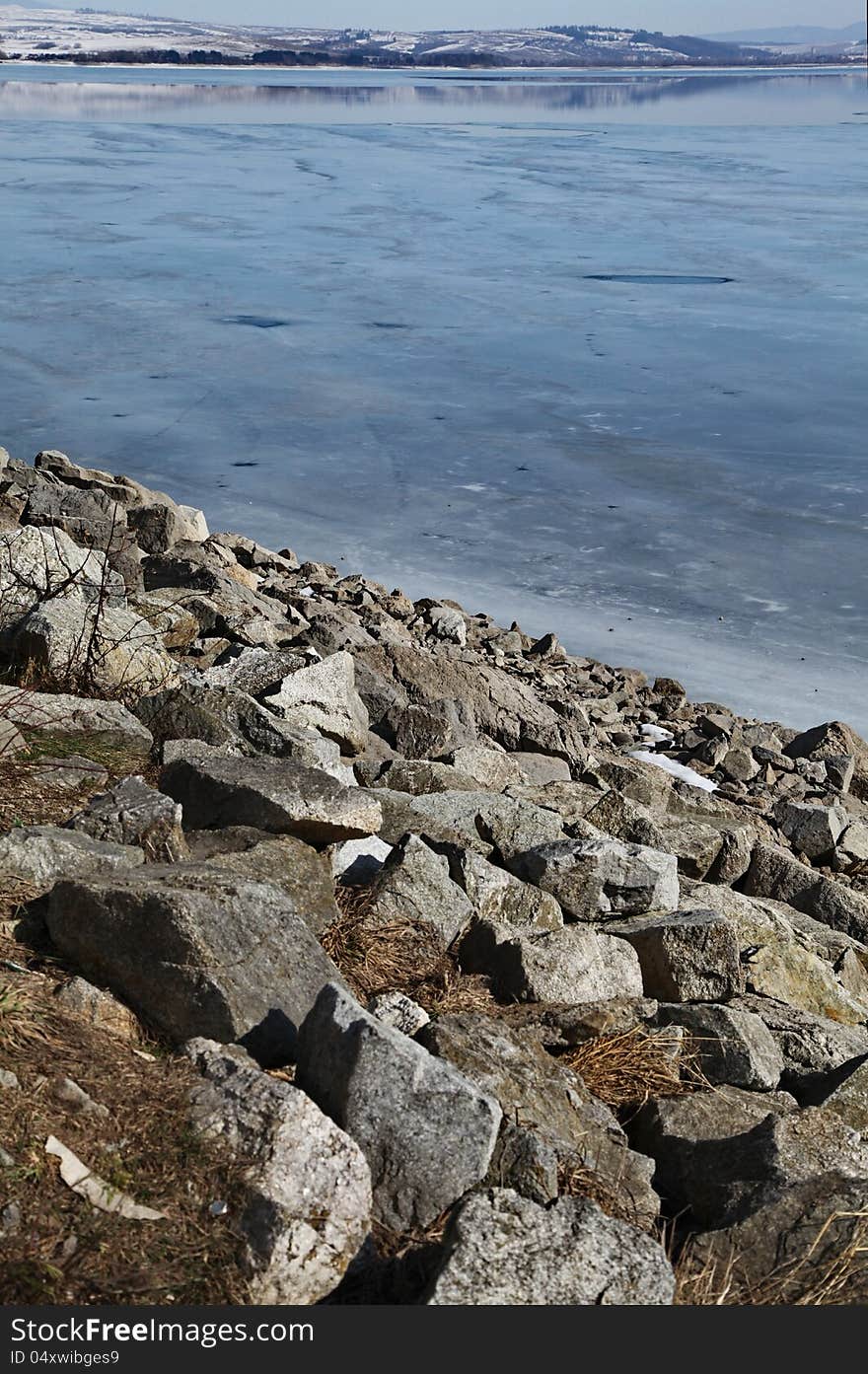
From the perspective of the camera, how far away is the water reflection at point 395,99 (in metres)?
44.9

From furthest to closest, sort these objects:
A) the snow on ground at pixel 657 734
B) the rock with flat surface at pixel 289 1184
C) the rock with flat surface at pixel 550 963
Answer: the snow on ground at pixel 657 734
the rock with flat surface at pixel 550 963
the rock with flat surface at pixel 289 1184

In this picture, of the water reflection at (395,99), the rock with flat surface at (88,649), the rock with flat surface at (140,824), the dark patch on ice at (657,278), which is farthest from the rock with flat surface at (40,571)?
the water reflection at (395,99)

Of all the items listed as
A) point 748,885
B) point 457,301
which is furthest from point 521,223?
point 748,885

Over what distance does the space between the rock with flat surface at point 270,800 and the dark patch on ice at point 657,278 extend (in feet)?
49.6

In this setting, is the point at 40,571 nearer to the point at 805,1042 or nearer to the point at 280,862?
the point at 280,862

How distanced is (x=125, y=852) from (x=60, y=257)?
1656 cm

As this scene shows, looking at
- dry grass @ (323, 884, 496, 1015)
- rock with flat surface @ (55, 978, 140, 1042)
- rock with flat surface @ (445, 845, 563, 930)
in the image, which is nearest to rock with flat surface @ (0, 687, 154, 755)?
dry grass @ (323, 884, 496, 1015)

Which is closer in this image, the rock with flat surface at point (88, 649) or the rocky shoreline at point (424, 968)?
the rocky shoreline at point (424, 968)

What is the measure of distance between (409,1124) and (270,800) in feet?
4.23

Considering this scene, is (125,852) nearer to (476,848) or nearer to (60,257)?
(476,848)

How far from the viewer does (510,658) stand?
777 centimetres

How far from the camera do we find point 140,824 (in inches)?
134

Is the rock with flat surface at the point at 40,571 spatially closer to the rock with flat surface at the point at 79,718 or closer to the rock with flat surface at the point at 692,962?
the rock with flat surface at the point at 79,718

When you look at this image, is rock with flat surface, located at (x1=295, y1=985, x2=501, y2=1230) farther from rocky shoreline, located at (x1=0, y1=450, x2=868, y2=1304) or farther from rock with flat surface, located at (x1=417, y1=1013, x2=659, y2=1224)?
rock with flat surface, located at (x1=417, y1=1013, x2=659, y2=1224)
